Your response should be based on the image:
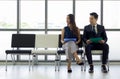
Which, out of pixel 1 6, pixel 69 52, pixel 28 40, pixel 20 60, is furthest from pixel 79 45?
pixel 1 6

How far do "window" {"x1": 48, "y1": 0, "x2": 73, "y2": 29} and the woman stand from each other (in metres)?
1.34

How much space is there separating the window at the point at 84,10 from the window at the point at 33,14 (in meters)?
0.95

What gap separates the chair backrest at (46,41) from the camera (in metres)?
6.97

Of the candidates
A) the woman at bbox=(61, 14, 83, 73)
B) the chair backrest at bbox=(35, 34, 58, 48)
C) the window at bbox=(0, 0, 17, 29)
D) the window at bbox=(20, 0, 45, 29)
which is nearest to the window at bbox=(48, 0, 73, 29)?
the window at bbox=(20, 0, 45, 29)

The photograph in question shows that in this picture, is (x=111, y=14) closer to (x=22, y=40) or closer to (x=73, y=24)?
Answer: (x=73, y=24)

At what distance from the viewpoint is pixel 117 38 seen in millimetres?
7699

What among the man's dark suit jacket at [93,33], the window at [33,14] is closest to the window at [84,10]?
the window at [33,14]

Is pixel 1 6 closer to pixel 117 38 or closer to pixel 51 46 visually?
pixel 51 46

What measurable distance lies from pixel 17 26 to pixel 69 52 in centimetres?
206

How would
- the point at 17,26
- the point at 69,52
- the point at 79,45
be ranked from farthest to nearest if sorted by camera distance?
1. the point at 17,26
2. the point at 79,45
3. the point at 69,52

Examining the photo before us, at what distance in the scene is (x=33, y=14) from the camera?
7.74 m

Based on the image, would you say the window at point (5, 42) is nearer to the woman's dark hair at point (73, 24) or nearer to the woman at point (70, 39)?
the woman at point (70, 39)

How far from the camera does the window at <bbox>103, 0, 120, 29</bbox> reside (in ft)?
25.3

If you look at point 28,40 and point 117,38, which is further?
point 117,38
